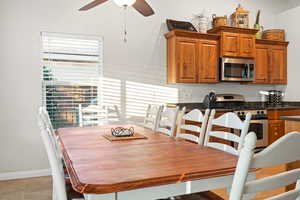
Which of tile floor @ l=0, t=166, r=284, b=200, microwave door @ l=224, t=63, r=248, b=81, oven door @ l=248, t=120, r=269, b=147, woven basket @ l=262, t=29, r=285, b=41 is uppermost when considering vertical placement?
woven basket @ l=262, t=29, r=285, b=41

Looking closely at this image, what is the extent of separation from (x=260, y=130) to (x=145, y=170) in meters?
3.47

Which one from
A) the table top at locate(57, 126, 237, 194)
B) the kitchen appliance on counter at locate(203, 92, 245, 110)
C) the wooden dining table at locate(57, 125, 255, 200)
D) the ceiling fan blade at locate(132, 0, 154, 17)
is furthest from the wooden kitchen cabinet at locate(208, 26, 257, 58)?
the wooden dining table at locate(57, 125, 255, 200)

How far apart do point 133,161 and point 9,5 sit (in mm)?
3266

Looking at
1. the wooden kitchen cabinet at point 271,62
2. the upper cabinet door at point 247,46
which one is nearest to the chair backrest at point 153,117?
the upper cabinet door at point 247,46

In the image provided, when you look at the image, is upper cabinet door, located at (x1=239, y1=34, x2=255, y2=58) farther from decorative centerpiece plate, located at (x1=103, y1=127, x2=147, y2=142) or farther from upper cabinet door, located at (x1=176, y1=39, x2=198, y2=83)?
decorative centerpiece plate, located at (x1=103, y1=127, x2=147, y2=142)

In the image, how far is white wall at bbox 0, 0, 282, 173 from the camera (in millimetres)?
3461

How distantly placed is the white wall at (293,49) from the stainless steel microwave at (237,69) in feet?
3.17

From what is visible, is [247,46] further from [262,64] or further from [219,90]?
[219,90]

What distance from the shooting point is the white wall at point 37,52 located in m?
3.46

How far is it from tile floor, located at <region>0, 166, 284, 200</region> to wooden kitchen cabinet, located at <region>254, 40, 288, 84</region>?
203 cm

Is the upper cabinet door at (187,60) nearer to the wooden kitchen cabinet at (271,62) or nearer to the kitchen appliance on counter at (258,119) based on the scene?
the kitchen appliance on counter at (258,119)

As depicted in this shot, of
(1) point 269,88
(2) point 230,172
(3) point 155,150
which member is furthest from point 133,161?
A: (1) point 269,88

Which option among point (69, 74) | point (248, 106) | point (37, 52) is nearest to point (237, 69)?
point (248, 106)

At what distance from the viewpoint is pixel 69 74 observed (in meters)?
3.80
